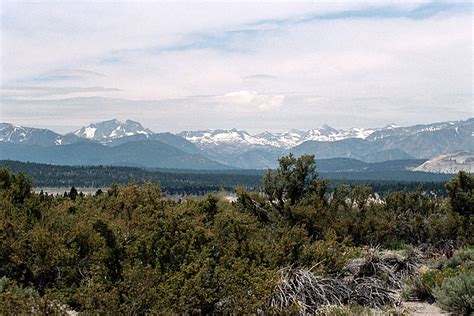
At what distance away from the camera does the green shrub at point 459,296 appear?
35.6 feet

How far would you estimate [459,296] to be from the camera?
11.0m

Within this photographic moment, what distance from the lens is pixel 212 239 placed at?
41.8 feet

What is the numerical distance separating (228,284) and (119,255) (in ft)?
9.20

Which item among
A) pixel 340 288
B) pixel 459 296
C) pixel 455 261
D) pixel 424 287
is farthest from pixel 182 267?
pixel 455 261

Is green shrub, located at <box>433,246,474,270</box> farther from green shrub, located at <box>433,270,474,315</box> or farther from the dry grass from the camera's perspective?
green shrub, located at <box>433,270,474,315</box>

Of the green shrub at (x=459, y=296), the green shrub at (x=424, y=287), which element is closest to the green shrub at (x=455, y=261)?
the green shrub at (x=424, y=287)

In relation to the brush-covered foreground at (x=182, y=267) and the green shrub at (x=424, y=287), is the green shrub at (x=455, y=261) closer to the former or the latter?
the brush-covered foreground at (x=182, y=267)

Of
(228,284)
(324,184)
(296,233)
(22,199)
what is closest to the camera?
(228,284)

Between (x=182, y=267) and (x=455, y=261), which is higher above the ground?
(x=182, y=267)

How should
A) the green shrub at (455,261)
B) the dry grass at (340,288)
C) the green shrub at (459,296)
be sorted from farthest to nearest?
the green shrub at (455,261) → the dry grass at (340,288) → the green shrub at (459,296)

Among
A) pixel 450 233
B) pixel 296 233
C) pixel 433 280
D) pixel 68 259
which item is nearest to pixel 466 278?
pixel 433 280

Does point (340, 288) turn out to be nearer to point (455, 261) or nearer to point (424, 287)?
point (424, 287)

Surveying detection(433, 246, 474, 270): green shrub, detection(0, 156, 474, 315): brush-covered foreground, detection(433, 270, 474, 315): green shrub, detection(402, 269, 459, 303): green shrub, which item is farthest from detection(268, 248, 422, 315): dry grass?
detection(433, 246, 474, 270): green shrub

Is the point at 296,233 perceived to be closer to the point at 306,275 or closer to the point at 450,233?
the point at 306,275
